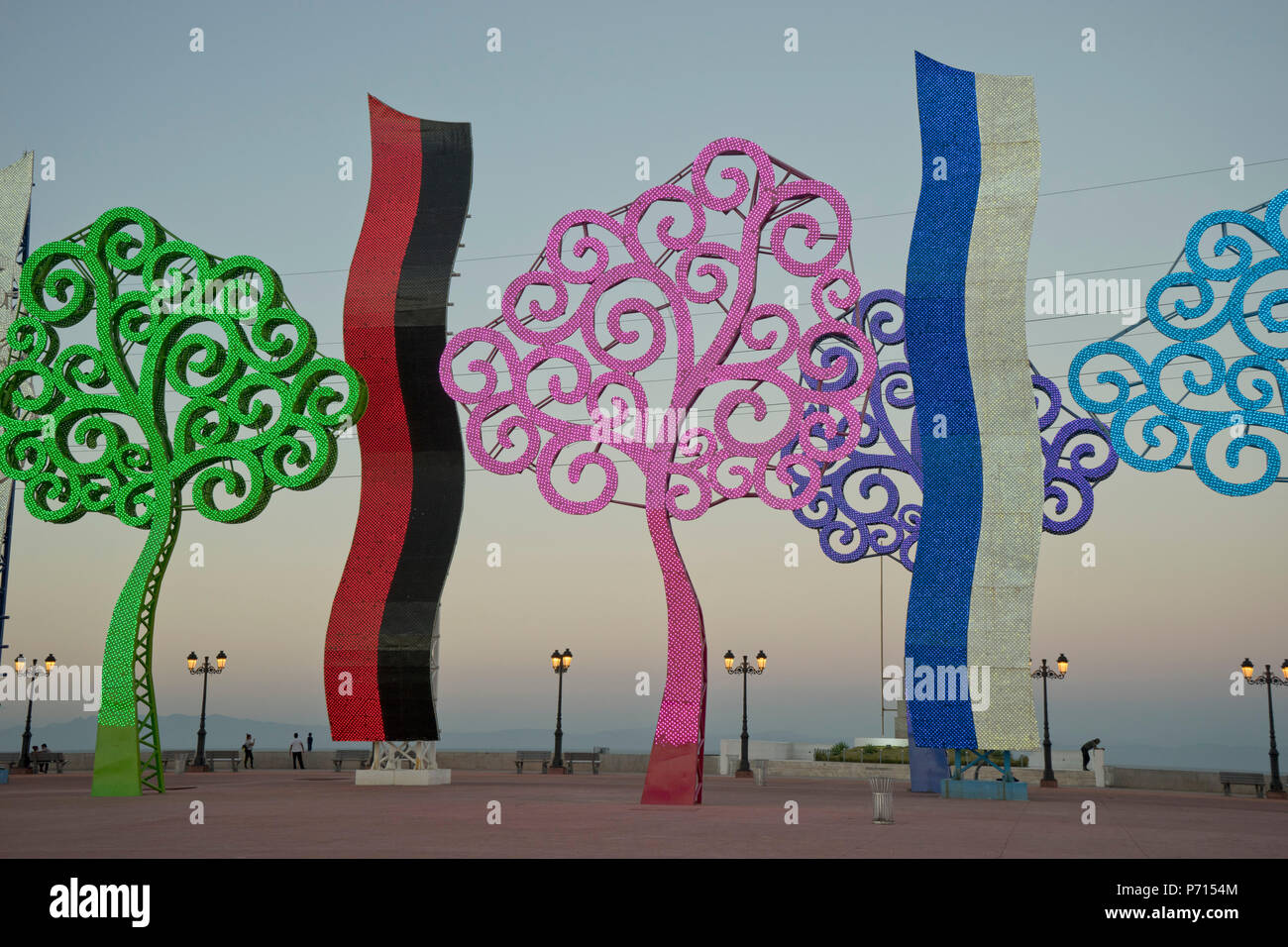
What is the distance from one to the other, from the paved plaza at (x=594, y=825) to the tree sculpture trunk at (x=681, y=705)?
22.1 inches

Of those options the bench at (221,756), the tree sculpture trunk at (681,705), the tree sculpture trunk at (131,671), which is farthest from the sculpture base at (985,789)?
the bench at (221,756)

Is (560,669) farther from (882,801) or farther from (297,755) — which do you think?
(882,801)

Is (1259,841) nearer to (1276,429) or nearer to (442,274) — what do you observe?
(1276,429)

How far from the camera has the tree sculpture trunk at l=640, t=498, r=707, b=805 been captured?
77.9 ft

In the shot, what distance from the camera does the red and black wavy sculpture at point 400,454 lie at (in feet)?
105

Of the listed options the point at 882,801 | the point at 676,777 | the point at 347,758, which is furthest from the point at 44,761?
the point at 882,801

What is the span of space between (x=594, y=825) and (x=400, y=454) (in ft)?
53.5

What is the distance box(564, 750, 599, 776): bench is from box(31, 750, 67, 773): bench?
17877 mm

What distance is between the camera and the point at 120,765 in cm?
2608

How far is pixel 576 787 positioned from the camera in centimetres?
3222

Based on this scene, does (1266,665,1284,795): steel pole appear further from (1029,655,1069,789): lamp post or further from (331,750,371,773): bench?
(331,750,371,773): bench

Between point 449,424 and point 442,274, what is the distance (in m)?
4.12
